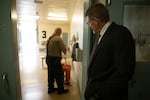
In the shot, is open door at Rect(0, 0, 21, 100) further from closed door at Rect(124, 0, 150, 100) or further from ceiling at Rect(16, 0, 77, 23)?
ceiling at Rect(16, 0, 77, 23)

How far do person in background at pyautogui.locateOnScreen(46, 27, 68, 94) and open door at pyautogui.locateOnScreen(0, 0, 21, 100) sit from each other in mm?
1672

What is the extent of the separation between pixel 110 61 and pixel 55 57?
2.48 metres

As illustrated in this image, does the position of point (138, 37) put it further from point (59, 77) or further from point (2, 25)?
point (59, 77)

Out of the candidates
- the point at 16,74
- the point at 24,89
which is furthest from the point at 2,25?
the point at 24,89

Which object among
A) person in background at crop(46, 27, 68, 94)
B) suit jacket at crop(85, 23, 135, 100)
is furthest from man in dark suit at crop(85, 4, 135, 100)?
person in background at crop(46, 27, 68, 94)

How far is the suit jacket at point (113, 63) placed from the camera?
0.99m

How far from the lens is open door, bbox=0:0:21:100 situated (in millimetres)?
1637

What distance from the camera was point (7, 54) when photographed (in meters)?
1.70

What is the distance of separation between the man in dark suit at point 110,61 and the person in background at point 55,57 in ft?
7.50

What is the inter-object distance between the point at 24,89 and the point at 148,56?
3.03 meters

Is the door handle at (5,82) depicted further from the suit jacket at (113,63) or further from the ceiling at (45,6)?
the ceiling at (45,6)

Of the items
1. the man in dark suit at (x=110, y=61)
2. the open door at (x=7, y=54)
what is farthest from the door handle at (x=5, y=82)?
the man in dark suit at (x=110, y=61)

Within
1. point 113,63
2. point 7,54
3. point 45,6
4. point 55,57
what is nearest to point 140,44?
point 113,63

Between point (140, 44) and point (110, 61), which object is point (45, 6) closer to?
point (140, 44)
